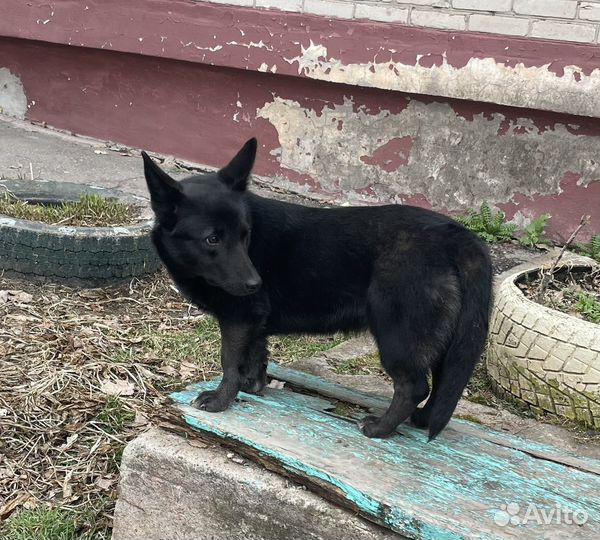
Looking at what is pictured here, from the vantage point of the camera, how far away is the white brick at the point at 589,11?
5.31m

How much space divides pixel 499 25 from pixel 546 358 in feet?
9.72

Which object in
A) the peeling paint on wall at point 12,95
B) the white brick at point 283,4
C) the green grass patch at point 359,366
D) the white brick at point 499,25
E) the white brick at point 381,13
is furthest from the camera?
the peeling paint on wall at point 12,95

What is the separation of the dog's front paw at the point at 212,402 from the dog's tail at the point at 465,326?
2.49 ft

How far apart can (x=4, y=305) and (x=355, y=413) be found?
2.23m

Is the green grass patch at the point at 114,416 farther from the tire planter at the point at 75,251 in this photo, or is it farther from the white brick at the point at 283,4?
the white brick at the point at 283,4

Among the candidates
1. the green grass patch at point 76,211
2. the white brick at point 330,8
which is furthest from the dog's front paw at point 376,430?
the white brick at point 330,8

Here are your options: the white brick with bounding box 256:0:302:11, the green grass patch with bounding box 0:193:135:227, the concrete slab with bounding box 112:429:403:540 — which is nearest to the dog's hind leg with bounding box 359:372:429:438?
the concrete slab with bounding box 112:429:403:540

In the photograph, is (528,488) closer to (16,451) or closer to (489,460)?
(489,460)

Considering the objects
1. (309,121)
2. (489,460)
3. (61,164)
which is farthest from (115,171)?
(489,460)

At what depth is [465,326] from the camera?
107 inches

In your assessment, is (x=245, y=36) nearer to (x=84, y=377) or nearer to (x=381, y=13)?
(x=381, y=13)

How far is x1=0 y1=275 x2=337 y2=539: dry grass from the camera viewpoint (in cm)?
317

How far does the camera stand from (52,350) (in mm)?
3953

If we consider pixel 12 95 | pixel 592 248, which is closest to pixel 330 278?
pixel 592 248
